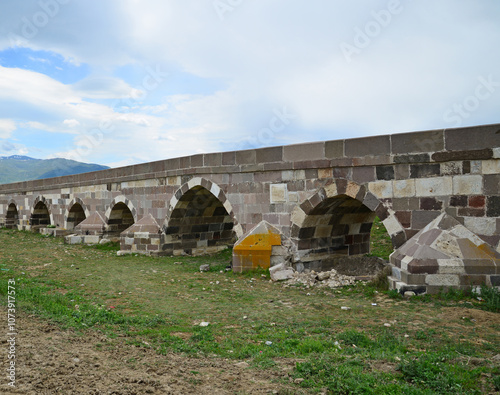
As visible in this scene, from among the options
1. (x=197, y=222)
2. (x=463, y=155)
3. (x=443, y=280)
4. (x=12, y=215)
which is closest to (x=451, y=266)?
(x=443, y=280)

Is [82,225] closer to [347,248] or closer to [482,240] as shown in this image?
[347,248]

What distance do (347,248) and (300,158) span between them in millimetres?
2891

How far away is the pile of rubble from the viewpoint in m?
7.61

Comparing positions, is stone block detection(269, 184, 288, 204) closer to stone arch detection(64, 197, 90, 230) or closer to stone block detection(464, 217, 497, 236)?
stone block detection(464, 217, 497, 236)

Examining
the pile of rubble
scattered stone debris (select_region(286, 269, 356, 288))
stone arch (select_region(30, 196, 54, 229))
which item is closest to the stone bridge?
the pile of rubble

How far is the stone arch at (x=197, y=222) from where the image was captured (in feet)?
38.0

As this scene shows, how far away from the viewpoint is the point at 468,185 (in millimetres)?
6422

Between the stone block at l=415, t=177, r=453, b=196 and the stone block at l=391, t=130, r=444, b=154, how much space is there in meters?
0.48

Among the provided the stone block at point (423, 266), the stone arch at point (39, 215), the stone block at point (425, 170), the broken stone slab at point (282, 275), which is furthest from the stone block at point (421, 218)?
the stone arch at point (39, 215)

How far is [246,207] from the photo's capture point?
32.1 feet

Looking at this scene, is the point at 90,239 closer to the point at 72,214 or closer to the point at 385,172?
the point at 72,214

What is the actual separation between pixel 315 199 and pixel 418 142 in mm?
2263

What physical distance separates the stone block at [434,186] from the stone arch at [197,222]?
16.5 ft

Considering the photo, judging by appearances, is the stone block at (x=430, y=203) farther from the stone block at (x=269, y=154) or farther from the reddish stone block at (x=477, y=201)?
the stone block at (x=269, y=154)
